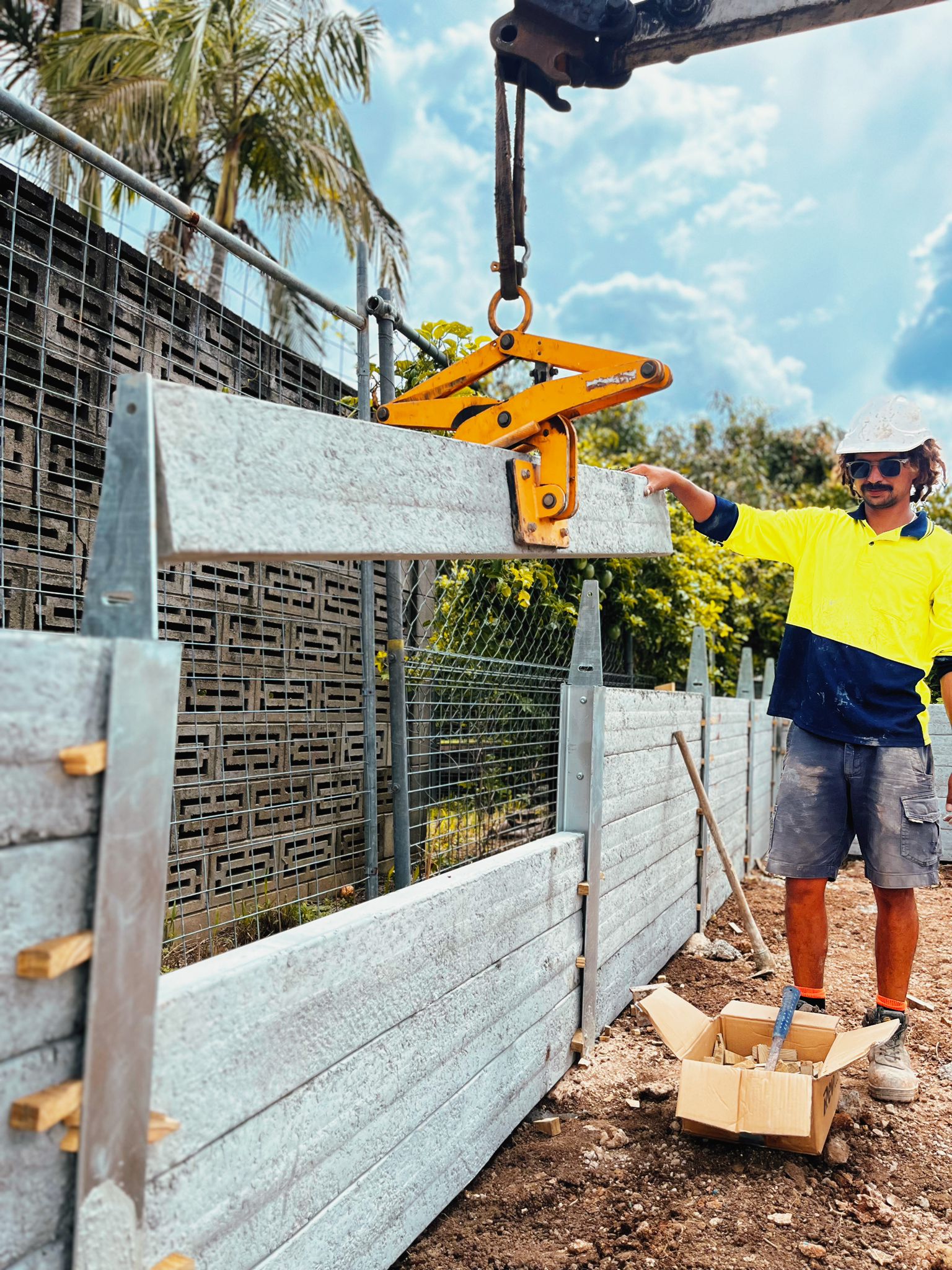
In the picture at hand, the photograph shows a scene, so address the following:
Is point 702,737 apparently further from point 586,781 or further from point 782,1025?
point 782,1025

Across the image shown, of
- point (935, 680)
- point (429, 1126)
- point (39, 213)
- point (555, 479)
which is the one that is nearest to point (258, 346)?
point (39, 213)

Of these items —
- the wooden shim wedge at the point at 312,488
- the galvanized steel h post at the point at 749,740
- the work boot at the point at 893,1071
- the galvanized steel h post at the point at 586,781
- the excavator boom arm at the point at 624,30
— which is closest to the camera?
the wooden shim wedge at the point at 312,488

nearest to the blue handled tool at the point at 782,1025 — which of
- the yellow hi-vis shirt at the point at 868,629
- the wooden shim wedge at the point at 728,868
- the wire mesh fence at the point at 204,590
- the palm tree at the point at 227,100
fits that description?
the yellow hi-vis shirt at the point at 868,629

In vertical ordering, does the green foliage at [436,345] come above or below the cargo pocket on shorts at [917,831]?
above

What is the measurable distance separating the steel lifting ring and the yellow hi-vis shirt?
133 cm

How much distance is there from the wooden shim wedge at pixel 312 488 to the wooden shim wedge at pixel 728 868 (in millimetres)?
2671

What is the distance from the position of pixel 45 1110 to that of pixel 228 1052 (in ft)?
1.46

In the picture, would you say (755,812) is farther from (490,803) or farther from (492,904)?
(492,904)

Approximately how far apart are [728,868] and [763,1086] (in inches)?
95.5

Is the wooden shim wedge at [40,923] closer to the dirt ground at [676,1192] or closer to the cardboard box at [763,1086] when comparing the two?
the dirt ground at [676,1192]

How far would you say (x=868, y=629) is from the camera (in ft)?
11.1

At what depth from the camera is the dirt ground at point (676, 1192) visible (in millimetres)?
2273

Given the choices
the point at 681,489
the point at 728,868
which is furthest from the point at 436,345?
the point at 728,868

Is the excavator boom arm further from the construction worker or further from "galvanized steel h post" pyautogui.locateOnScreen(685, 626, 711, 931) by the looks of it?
"galvanized steel h post" pyautogui.locateOnScreen(685, 626, 711, 931)
